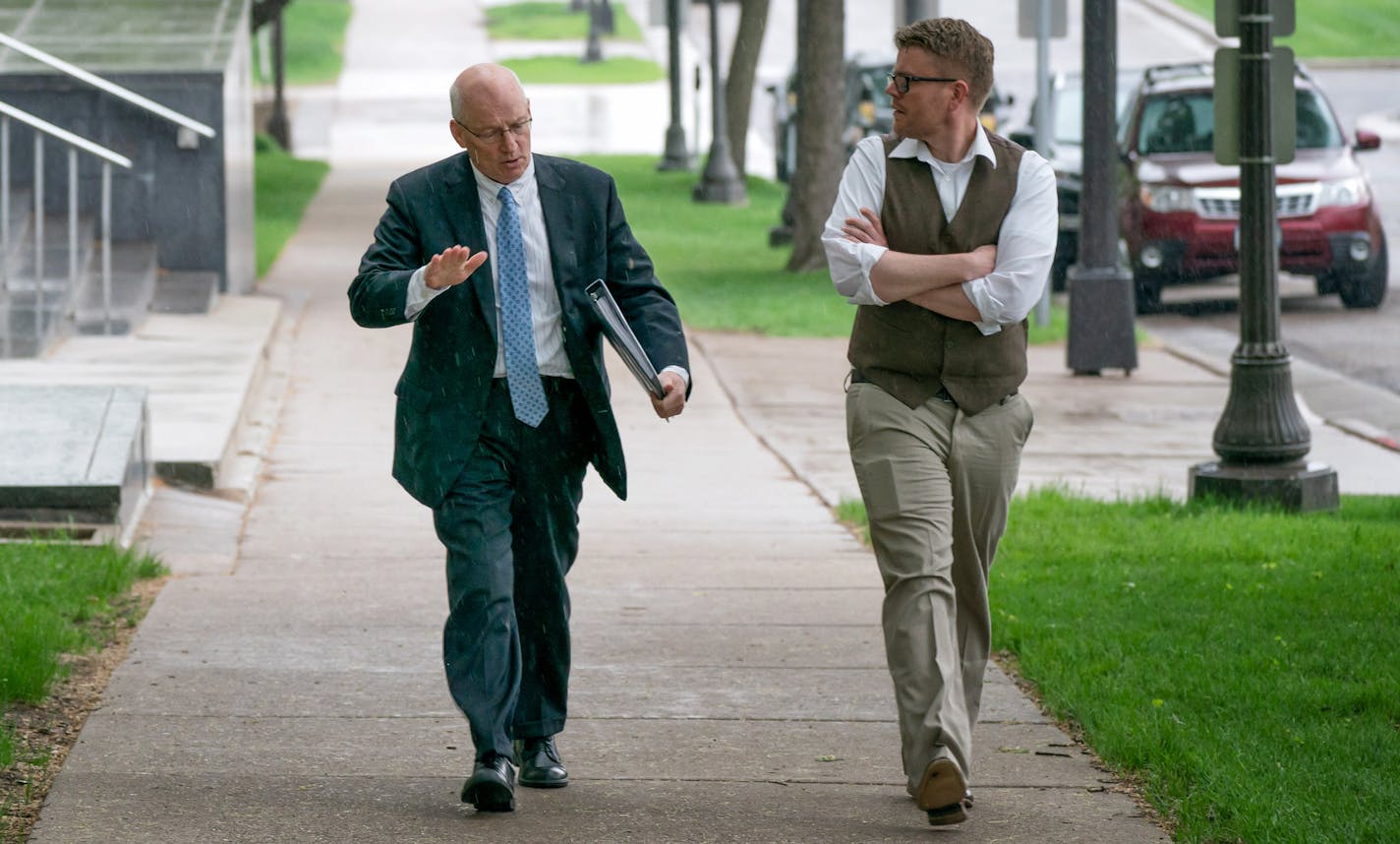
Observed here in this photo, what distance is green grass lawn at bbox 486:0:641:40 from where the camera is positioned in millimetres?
57438

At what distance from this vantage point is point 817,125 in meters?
19.8

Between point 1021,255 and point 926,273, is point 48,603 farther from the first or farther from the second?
point 1021,255

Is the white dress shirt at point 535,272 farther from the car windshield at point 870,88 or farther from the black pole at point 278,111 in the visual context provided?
the black pole at point 278,111

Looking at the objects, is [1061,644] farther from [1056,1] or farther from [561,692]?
[1056,1]

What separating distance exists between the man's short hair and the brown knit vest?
176 millimetres

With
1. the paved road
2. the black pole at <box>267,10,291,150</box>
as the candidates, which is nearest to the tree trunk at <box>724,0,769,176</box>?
the paved road

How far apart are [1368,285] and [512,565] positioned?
13546mm

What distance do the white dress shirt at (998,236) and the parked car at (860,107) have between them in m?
20.8

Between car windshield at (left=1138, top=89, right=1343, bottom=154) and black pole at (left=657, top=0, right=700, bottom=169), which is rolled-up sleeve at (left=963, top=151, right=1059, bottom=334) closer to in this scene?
car windshield at (left=1138, top=89, right=1343, bottom=154)

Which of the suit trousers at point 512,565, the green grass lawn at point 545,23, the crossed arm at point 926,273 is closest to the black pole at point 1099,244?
the crossed arm at point 926,273

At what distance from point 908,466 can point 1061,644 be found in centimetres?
185

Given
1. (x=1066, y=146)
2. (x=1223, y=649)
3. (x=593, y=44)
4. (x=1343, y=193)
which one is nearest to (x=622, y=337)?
(x=1223, y=649)

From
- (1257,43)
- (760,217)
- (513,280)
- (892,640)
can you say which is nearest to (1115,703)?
(892,640)

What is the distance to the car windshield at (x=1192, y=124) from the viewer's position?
1755cm
